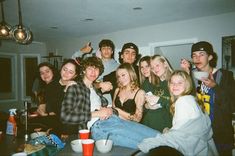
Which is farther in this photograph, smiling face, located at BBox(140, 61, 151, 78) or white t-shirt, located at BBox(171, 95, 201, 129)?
smiling face, located at BBox(140, 61, 151, 78)

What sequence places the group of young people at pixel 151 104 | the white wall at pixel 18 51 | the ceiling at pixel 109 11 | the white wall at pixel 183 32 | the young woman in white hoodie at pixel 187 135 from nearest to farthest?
1. the young woman in white hoodie at pixel 187 135
2. the group of young people at pixel 151 104
3. the ceiling at pixel 109 11
4. the white wall at pixel 183 32
5. the white wall at pixel 18 51

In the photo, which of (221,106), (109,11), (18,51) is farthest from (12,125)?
(18,51)

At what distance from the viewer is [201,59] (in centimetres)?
274

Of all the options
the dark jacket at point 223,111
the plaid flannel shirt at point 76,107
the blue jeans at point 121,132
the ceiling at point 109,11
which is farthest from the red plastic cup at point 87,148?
the ceiling at point 109,11

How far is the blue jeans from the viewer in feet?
5.39

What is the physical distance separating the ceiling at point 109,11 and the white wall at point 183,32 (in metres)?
0.21

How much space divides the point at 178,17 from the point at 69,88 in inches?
161

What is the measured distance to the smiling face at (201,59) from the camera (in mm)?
2697

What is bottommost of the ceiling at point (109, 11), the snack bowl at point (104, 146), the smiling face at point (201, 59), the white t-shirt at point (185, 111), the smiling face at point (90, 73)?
the snack bowl at point (104, 146)

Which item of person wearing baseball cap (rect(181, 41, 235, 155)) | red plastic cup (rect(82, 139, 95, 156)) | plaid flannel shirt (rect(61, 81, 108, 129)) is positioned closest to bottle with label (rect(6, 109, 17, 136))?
plaid flannel shirt (rect(61, 81, 108, 129))

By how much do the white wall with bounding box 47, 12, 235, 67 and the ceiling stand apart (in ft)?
0.70

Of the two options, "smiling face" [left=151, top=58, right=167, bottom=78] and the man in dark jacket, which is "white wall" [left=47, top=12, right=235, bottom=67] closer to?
the man in dark jacket

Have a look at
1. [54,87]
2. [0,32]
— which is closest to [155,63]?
[54,87]

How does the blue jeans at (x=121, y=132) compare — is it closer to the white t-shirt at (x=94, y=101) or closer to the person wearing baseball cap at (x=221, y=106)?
the white t-shirt at (x=94, y=101)
